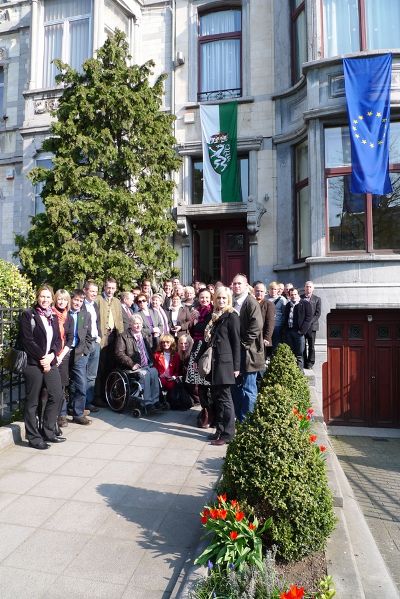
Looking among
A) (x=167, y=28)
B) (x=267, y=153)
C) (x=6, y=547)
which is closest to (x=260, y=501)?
(x=6, y=547)

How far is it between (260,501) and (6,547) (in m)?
1.95

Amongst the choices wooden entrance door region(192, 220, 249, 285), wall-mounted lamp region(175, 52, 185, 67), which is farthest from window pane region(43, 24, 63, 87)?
wooden entrance door region(192, 220, 249, 285)

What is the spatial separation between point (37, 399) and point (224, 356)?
233 centimetres

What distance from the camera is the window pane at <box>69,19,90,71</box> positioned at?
1309cm

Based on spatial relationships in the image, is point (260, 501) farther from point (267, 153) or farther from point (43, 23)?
point (43, 23)

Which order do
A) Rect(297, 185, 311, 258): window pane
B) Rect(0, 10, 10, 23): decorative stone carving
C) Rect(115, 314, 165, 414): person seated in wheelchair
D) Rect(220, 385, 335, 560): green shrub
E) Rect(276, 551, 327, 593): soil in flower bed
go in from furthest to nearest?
1. Rect(0, 10, 10, 23): decorative stone carving
2. Rect(297, 185, 311, 258): window pane
3. Rect(115, 314, 165, 414): person seated in wheelchair
4. Rect(220, 385, 335, 560): green shrub
5. Rect(276, 551, 327, 593): soil in flower bed

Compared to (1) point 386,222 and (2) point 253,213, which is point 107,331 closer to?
(2) point 253,213

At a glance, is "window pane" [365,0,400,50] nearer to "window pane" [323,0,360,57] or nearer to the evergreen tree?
"window pane" [323,0,360,57]

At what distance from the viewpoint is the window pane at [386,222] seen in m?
11.1

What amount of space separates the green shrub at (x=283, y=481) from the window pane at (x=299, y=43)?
37.4 ft

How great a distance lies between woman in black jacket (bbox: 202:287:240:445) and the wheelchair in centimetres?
172

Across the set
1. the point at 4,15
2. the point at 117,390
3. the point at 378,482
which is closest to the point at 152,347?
the point at 117,390

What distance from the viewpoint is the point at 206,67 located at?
13.4m

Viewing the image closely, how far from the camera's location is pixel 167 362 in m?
7.62
